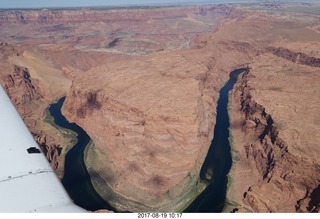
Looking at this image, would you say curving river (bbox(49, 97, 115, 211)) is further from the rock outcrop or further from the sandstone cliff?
the rock outcrop

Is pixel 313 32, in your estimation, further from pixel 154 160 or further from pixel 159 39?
pixel 154 160

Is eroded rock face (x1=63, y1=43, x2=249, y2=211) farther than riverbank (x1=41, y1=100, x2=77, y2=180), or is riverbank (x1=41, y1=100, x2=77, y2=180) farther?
riverbank (x1=41, y1=100, x2=77, y2=180)

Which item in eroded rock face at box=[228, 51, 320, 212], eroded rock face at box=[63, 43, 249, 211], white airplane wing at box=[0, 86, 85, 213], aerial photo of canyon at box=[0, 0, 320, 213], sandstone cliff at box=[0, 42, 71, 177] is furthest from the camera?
sandstone cliff at box=[0, 42, 71, 177]

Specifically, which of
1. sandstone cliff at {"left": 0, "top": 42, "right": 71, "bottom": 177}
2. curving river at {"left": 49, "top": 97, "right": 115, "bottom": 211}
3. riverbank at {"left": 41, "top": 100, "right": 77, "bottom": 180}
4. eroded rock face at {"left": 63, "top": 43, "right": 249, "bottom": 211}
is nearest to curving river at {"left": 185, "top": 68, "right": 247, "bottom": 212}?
eroded rock face at {"left": 63, "top": 43, "right": 249, "bottom": 211}

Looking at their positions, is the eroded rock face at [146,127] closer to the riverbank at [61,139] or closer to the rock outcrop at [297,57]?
the riverbank at [61,139]

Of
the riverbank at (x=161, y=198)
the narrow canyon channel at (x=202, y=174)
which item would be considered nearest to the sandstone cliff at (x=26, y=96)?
the narrow canyon channel at (x=202, y=174)

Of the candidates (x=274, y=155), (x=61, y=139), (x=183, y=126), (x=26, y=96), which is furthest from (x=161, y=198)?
(x=26, y=96)

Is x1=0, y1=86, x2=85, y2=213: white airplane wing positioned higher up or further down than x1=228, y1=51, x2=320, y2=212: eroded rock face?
higher up

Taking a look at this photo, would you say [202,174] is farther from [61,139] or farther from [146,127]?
[61,139]
